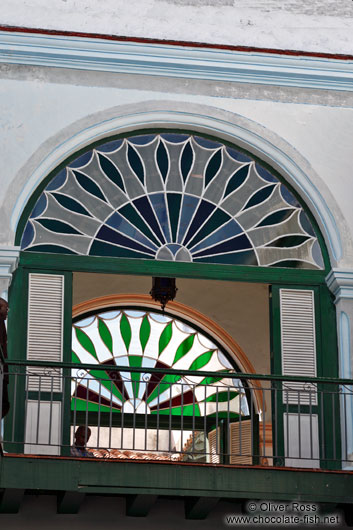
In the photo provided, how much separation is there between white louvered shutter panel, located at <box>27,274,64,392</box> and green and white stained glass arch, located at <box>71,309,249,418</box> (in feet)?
11.0

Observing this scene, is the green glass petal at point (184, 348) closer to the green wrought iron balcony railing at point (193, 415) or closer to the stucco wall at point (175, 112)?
the green wrought iron balcony railing at point (193, 415)

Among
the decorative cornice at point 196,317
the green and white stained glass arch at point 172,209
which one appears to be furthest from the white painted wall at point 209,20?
the decorative cornice at point 196,317

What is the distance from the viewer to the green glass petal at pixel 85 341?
15367 millimetres

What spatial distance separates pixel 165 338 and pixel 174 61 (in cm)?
416

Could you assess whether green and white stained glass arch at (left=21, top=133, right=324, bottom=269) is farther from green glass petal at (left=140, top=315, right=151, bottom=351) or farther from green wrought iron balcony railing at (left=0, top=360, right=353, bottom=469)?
green glass petal at (left=140, top=315, right=151, bottom=351)

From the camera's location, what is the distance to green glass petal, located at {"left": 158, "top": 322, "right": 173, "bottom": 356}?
51.2 ft

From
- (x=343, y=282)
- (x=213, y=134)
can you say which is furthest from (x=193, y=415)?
(x=213, y=134)

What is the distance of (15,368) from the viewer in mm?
11414

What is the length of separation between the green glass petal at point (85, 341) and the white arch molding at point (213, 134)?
3632 mm

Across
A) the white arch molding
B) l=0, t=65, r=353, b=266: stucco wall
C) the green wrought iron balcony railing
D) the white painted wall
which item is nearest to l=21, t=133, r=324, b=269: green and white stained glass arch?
the white arch molding

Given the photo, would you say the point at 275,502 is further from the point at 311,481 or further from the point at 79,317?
the point at 79,317

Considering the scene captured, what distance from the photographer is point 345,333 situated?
1201cm

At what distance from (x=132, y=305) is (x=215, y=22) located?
4.13 metres

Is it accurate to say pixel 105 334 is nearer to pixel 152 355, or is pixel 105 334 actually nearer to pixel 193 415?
pixel 152 355
